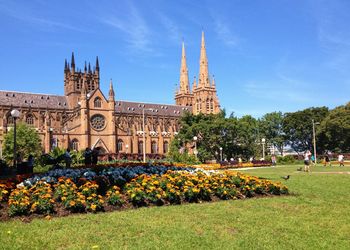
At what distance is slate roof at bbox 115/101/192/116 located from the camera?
10213cm

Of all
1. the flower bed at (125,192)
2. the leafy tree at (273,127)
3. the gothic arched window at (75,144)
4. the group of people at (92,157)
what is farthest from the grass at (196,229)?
the leafy tree at (273,127)

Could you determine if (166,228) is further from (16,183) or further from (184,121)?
(184,121)

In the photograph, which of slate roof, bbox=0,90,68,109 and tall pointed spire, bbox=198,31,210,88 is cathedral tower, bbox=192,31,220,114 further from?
slate roof, bbox=0,90,68,109

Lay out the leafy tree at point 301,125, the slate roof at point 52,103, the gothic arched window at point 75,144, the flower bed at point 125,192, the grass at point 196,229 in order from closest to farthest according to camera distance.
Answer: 1. the grass at point 196,229
2. the flower bed at point 125,192
3. the gothic arched window at point 75,144
4. the slate roof at point 52,103
5. the leafy tree at point 301,125

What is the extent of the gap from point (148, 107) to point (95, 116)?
26.8m

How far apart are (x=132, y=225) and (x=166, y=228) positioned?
2.94ft

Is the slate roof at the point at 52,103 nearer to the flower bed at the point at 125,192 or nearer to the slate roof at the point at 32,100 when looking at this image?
the slate roof at the point at 32,100

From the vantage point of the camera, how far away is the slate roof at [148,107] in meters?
102

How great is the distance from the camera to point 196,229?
9.66 meters

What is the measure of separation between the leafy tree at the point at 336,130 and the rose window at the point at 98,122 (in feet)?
147

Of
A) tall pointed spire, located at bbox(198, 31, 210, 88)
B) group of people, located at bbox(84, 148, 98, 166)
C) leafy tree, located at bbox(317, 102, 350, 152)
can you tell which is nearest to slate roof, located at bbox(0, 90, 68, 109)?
tall pointed spire, located at bbox(198, 31, 210, 88)

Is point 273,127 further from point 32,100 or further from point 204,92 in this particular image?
point 32,100

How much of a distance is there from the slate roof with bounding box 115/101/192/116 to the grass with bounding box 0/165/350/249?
84.7 metres

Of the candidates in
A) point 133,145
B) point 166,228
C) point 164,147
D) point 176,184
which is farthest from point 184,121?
point 166,228
